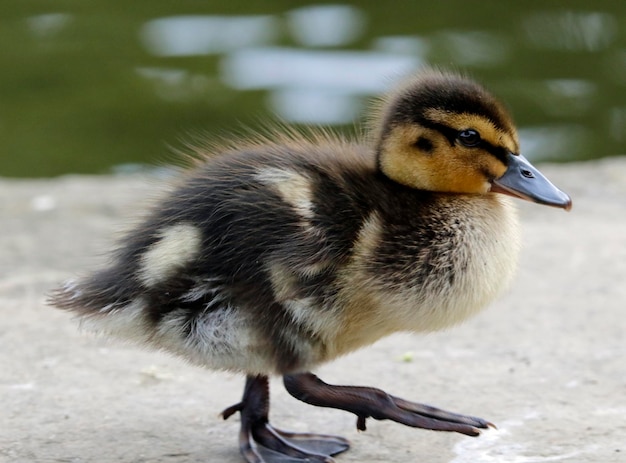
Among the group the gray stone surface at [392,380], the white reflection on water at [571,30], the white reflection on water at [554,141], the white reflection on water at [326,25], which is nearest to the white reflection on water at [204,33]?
the white reflection on water at [326,25]

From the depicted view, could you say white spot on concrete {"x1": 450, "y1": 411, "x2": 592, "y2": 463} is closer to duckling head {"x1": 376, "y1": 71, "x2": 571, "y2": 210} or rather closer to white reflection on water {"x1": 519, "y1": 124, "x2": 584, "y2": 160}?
duckling head {"x1": 376, "y1": 71, "x2": 571, "y2": 210}

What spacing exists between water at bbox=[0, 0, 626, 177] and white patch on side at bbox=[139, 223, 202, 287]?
448cm

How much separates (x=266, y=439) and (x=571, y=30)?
21.4 ft

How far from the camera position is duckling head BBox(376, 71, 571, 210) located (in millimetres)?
3219

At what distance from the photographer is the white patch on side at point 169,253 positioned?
310 centimetres

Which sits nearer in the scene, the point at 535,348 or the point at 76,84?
the point at 535,348

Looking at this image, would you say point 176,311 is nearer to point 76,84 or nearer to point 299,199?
point 299,199

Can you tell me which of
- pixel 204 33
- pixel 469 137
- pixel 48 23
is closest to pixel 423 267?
pixel 469 137

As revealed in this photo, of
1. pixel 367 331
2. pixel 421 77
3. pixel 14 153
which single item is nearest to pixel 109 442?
pixel 367 331

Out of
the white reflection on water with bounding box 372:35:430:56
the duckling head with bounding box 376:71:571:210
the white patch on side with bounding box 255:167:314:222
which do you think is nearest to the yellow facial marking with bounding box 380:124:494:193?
the duckling head with bounding box 376:71:571:210

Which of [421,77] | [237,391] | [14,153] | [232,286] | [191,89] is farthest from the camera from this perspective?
[191,89]

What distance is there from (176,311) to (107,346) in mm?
1062

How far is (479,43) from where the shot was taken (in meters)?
9.05

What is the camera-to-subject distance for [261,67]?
8.65m
